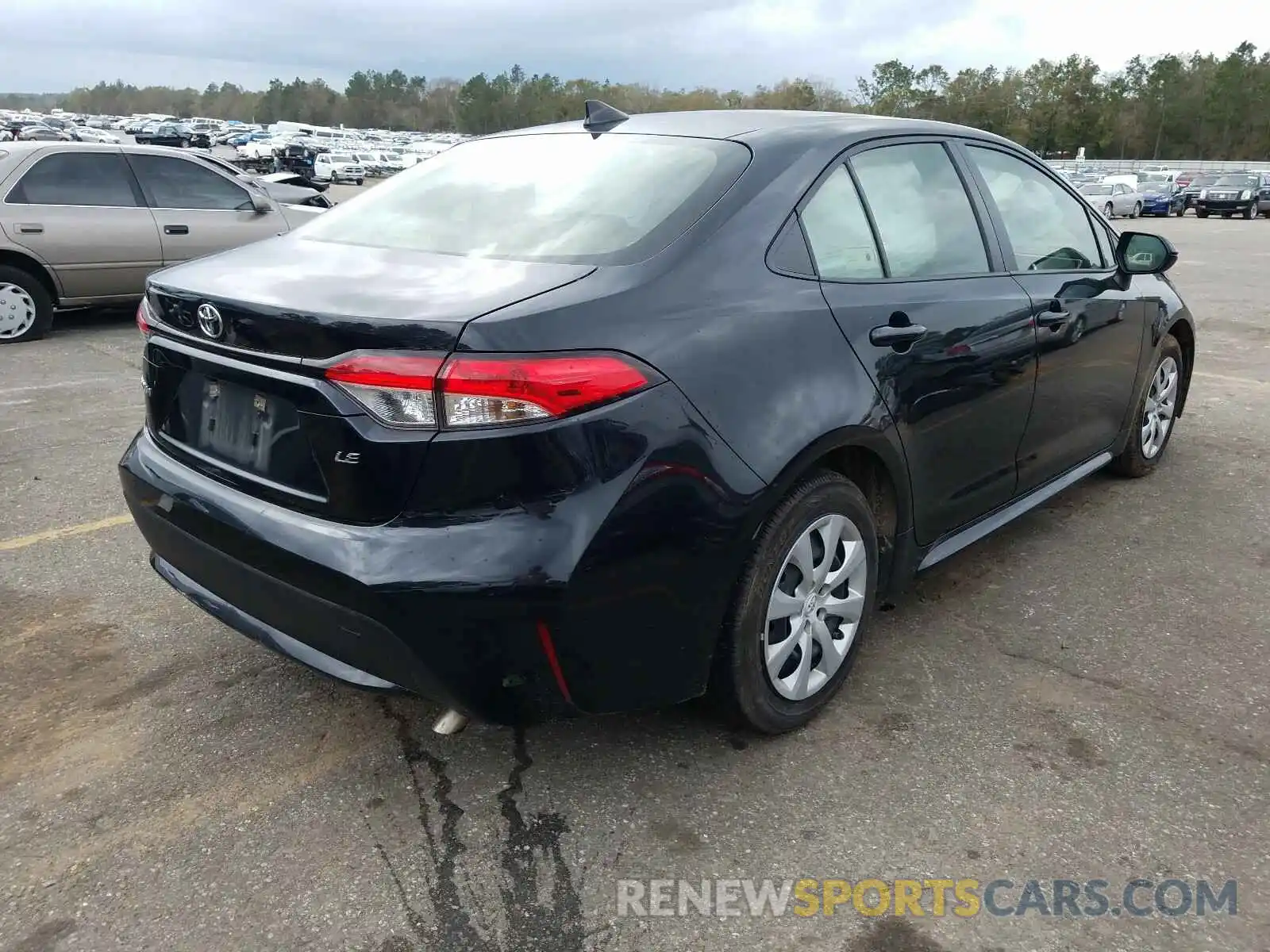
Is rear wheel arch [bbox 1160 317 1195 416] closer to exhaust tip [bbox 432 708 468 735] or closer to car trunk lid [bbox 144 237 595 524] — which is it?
car trunk lid [bbox 144 237 595 524]

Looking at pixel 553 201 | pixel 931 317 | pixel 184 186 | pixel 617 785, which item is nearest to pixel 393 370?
pixel 553 201

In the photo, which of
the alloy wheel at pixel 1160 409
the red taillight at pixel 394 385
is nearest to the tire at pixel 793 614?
the red taillight at pixel 394 385

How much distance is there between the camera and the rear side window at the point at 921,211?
3057 mm

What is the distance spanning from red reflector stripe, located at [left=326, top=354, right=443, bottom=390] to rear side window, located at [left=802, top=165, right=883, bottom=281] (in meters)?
1.18

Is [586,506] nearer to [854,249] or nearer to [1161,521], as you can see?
[854,249]

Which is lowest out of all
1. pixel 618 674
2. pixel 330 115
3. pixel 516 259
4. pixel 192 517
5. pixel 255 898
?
pixel 255 898

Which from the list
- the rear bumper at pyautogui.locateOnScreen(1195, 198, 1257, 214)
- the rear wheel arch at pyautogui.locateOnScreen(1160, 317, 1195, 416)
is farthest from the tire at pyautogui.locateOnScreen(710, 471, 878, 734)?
the rear bumper at pyautogui.locateOnScreen(1195, 198, 1257, 214)

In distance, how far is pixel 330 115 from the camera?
508 feet

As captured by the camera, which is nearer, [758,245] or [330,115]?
[758,245]

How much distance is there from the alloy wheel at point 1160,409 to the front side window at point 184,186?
312 inches

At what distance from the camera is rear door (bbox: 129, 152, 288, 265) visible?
349 inches

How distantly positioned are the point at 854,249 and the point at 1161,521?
8.24 feet

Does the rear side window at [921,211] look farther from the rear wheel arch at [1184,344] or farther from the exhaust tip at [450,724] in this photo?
the rear wheel arch at [1184,344]

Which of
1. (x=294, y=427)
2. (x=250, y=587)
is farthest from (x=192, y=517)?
(x=294, y=427)
